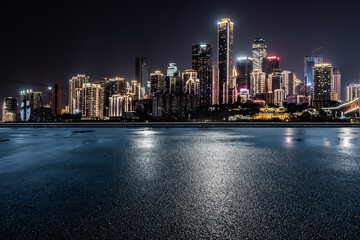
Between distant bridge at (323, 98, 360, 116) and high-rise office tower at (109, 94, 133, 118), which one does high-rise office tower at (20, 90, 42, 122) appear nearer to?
high-rise office tower at (109, 94, 133, 118)

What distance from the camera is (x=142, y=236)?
9.51ft

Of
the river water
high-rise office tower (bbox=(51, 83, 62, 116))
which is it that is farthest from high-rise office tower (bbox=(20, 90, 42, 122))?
the river water

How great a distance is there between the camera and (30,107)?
71.2 metres

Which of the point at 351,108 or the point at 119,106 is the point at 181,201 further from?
the point at 119,106

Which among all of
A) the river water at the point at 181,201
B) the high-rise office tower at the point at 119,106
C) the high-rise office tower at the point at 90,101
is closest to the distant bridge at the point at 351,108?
the river water at the point at 181,201

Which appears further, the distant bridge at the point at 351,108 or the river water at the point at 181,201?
the distant bridge at the point at 351,108

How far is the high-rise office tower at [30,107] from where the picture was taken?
68.1 metres

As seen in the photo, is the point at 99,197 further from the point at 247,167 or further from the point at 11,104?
the point at 11,104

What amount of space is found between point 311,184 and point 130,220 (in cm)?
374

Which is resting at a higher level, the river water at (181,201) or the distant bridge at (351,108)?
the distant bridge at (351,108)

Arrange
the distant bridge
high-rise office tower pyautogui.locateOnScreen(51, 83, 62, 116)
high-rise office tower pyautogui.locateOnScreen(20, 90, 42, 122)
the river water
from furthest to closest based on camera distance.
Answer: high-rise office tower pyautogui.locateOnScreen(51, 83, 62, 116)
the distant bridge
high-rise office tower pyautogui.locateOnScreen(20, 90, 42, 122)
the river water

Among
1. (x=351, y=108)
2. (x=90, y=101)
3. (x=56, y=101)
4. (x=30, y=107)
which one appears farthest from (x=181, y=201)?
(x=90, y=101)

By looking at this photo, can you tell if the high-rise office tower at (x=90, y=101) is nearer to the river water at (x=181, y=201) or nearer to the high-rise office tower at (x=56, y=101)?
the high-rise office tower at (x=56, y=101)

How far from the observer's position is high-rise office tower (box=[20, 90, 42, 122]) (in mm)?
68125
